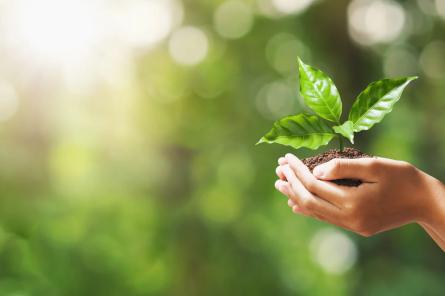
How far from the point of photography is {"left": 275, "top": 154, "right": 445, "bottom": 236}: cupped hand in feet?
3.02

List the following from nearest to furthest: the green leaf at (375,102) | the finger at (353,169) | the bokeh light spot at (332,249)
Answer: the finger at (353,169)
the green leaf at (375,102)
the bokeh light spot at (332,249)

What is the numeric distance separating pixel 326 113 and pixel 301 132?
2.6 inches

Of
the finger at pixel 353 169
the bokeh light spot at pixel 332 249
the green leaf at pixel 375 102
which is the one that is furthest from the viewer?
the bokeh light spot at pixel 332 249

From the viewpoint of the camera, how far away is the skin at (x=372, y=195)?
3.02ft

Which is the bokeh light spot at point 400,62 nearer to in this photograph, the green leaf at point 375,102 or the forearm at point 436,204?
the green leaf at point 375,102

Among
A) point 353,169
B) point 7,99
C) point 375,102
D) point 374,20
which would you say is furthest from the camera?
point 7,99

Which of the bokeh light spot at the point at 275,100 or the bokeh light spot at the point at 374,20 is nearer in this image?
the bokeh light spot at the point at 374,20

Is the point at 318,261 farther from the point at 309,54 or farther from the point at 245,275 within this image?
the point at 309,54

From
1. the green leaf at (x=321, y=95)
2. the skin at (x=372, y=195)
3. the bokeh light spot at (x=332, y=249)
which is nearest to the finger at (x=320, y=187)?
the skin at (x=372, y=195)

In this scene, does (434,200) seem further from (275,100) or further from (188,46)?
(188,46)

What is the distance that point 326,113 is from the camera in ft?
3.53

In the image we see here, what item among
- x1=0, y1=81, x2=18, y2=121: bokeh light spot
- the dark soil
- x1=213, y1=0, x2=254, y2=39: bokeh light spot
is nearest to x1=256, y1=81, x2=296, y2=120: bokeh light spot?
x1=213, y1=0, x2=254, y2=39: bokeh light spot

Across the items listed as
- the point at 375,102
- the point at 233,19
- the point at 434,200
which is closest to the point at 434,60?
the point at 233,19

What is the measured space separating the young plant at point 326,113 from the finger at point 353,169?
0.40 ft
